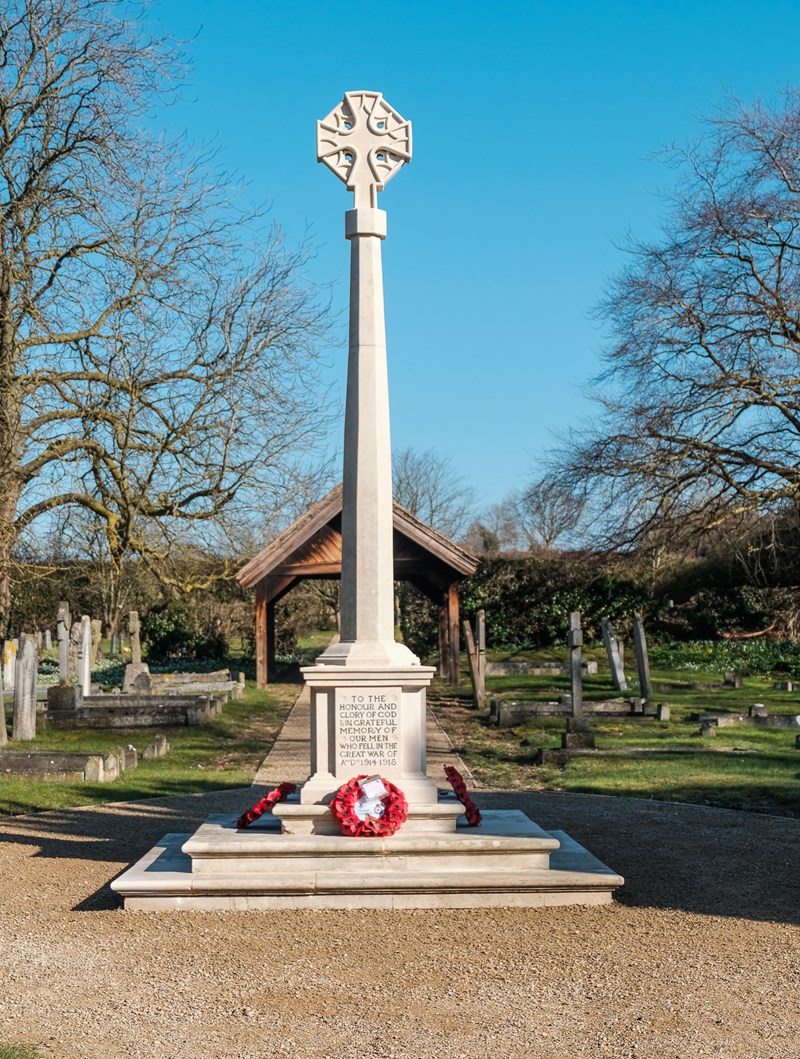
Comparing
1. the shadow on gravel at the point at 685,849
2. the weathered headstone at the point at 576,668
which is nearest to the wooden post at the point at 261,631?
the weathered headstone at the point at 576,668

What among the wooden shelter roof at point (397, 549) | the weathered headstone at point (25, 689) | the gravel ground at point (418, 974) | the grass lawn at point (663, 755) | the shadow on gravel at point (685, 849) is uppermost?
Result: the wooden shelter roof at point (397, 549)

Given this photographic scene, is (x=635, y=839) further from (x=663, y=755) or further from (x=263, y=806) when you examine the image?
(x=663, y=755)

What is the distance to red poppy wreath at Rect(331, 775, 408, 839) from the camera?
776 cm

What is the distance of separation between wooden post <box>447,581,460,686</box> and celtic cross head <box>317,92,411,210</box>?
16.9 metres

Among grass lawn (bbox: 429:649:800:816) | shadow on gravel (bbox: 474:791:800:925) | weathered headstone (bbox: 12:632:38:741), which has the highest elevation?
weathered headstone (bbox: 12:632:38:741)

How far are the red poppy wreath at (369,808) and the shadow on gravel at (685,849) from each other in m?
1.51

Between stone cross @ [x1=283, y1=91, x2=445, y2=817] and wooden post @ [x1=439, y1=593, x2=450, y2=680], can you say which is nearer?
stone cross @ [x1=283, y1=91, x2=445, y2=817]

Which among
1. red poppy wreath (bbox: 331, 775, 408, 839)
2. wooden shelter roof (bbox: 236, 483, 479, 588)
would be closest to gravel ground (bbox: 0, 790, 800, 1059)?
red poppy wreath (bbox: 331, 775, 408, 839)

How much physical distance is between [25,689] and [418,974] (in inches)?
437

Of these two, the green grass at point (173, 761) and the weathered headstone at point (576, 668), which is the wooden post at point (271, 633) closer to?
the green grass at point (173, 761)

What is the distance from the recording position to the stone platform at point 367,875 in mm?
7453

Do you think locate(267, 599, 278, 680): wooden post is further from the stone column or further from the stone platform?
the stone platform

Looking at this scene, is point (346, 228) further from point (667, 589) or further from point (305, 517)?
point (667, 589)

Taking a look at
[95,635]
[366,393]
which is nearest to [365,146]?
[366,393]
